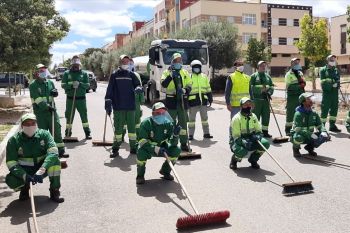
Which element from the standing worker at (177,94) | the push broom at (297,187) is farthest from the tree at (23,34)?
the push broom at (297,187)

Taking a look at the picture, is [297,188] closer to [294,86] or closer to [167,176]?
[167,176]

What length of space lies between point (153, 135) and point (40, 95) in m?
3.57

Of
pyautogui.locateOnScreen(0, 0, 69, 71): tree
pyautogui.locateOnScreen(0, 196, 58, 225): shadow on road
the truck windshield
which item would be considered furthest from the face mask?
the truck windshield

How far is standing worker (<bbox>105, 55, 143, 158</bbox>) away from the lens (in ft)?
31.4

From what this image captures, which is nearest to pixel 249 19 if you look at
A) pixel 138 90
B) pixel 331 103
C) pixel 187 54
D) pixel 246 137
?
pixel 187 54

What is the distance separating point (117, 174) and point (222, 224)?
3112mm

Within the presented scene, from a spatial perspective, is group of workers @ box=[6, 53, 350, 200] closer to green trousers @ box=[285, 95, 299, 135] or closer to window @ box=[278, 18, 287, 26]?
green trousers @ box=[285, 95, 299, 135]

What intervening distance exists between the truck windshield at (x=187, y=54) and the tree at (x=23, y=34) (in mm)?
4658

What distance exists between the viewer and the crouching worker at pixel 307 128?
8.96 meters

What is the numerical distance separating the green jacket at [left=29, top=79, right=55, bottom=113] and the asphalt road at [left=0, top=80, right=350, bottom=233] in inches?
51.5

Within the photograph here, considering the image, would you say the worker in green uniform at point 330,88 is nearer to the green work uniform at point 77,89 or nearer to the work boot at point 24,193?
the green work uniform at point 77,89

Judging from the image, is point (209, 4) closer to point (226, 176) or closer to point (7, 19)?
point (7, 19)

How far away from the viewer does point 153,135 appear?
285 inches

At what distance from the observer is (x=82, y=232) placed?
17.3 ft
